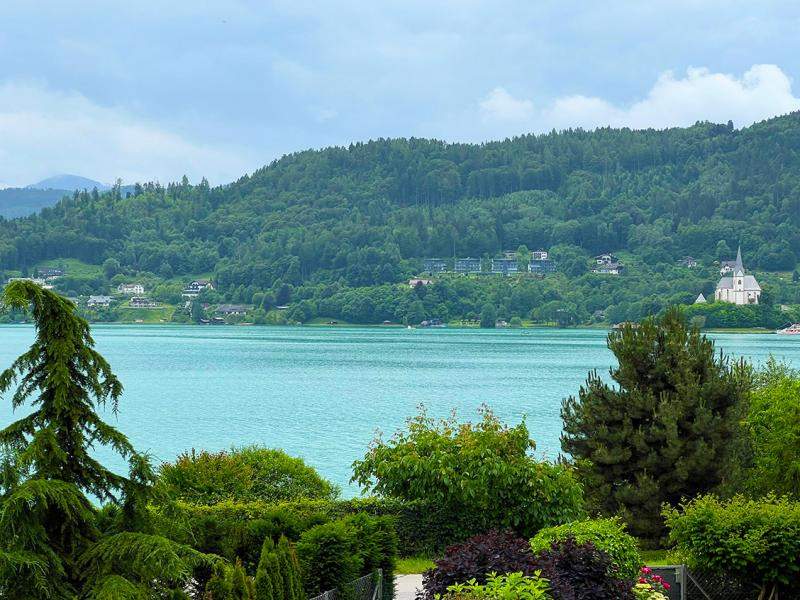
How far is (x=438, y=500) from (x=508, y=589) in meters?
9.18

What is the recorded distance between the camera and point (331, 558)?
13680 mm

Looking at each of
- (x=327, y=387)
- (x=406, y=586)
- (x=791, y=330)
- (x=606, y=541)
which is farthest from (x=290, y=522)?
(x=791, y=330)

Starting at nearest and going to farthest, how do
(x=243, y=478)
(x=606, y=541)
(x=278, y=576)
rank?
(x=278, y=576)
(x=606, y=541)
(x=243, y=478)

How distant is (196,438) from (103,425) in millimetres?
50020

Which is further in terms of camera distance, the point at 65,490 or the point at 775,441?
the point at 775,441

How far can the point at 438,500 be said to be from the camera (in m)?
19.0

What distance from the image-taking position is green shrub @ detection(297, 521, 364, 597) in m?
13.6

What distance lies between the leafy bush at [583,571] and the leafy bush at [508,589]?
656 mm

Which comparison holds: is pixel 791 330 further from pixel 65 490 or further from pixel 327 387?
pixel 65 490

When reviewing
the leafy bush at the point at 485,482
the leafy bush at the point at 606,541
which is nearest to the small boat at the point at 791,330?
the leafy bush at the point at 485,482

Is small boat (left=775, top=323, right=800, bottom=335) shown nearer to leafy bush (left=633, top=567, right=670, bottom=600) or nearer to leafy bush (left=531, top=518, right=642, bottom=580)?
leafy bush (left=633, top=567, right=670, bottom=600)

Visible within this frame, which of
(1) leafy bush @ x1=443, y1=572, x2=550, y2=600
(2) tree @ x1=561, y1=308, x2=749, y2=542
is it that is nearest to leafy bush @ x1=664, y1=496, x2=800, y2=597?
(1) leafy bush @ x1=443, y1=572, x2=550, y2=600

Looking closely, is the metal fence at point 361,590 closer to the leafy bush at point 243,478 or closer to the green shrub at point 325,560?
the green shrub at point 325,560

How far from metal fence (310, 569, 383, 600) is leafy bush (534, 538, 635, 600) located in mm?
3038
